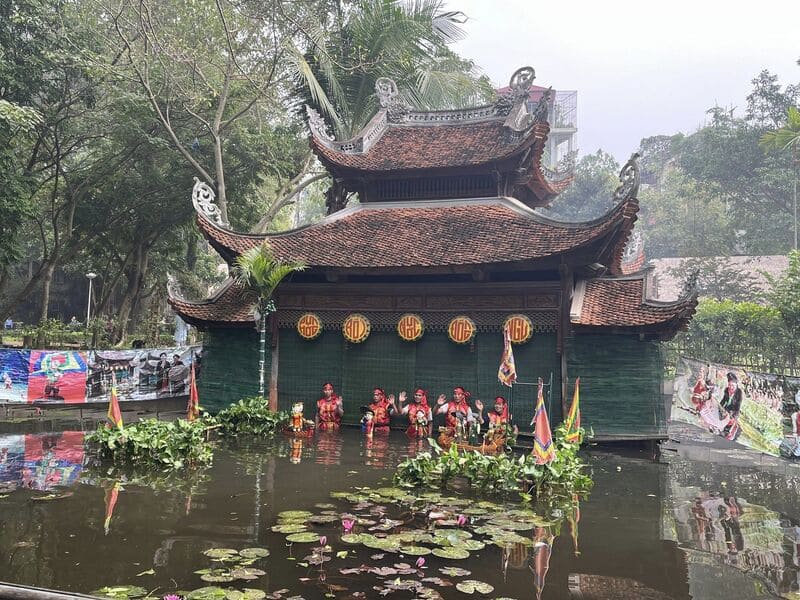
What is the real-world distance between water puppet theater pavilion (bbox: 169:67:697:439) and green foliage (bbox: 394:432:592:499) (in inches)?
162

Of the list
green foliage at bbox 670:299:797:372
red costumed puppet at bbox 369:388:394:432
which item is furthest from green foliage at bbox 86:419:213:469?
green foliage at bbox 670:299:797:372

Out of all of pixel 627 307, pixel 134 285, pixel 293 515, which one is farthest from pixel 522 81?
pixel 134 285

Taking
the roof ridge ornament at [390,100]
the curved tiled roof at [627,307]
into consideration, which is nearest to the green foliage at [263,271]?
the curved tiled roof at [627,307]

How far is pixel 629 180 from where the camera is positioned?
12820mm

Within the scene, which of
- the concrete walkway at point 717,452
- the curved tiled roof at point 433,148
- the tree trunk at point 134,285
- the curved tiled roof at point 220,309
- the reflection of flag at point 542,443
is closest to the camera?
the reflection of flag at point 542,443

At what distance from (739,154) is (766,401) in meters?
34.9

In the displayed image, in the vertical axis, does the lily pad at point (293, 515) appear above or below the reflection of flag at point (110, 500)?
above

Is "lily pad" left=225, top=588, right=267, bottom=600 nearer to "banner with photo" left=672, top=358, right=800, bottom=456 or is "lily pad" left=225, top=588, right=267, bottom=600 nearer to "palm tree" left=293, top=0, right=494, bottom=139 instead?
"banner with photo" left=672, top=358, right=800, bottom=456

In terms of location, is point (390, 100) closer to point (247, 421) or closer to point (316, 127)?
point (316, 127)

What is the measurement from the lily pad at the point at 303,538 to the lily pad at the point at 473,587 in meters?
1.84

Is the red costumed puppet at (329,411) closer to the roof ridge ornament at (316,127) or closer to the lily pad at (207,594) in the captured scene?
the roof ridge ornament at (316,127)

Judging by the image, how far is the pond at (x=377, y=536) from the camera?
566 cm

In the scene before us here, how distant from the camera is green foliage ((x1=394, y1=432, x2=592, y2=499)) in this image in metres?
8.98

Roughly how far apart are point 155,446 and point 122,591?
5.54 metres
